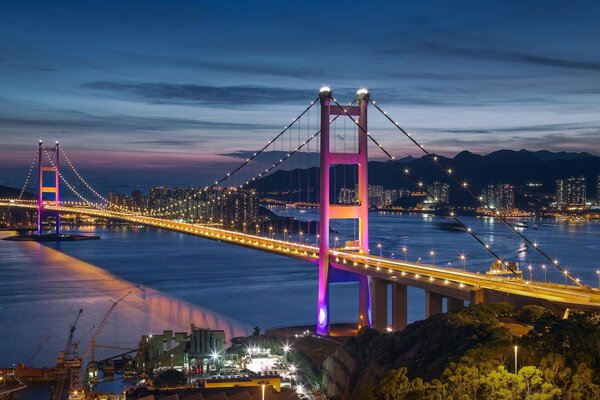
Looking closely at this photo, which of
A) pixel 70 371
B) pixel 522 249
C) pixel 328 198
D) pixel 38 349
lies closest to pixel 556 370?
pixel 70 371

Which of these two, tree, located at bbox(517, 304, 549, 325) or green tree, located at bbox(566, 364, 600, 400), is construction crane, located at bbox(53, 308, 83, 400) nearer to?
tree, located at bbox(517, 304, 549, 325)

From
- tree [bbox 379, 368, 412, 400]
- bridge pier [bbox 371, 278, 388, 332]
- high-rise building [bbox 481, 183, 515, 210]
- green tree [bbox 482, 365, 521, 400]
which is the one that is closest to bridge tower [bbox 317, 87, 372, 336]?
bridge pier [bbox 371, 278, 388, 332]

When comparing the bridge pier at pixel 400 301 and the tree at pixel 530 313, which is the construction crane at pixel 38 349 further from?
the tree at pixel 530 313

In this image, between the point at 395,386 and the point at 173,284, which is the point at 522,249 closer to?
the point at 173,284

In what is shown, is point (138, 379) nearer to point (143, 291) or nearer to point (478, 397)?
point (478, 397)

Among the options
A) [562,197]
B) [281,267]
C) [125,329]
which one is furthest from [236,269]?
[562,197]

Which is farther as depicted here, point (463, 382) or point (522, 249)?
point (522, 249)
